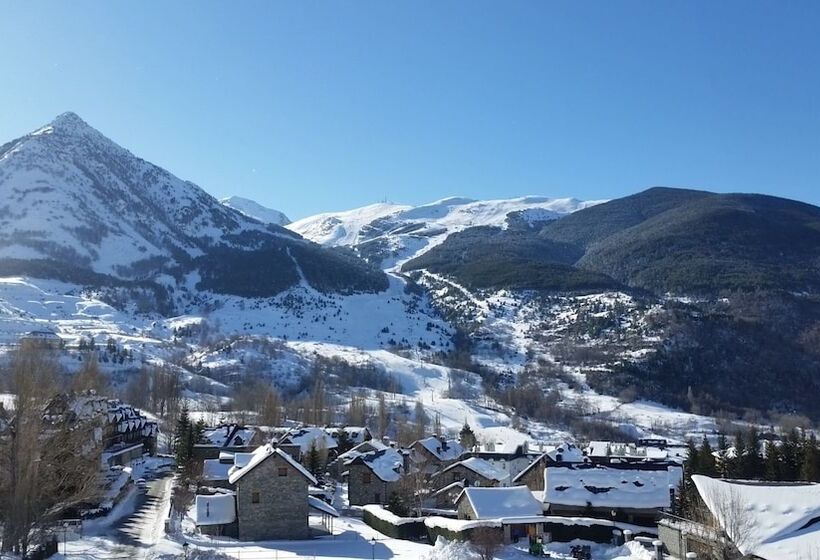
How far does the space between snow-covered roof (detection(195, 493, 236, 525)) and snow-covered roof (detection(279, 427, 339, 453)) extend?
32901 millimetres

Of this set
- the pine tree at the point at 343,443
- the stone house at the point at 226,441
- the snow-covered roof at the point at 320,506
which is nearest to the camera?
the snow-covered roof at the point at 320,506

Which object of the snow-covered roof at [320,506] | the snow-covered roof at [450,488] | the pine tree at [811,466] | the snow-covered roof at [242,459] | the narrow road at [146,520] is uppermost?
the pine tree at [811,466]

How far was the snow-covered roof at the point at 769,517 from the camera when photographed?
31728 mm

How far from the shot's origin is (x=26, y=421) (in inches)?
1435

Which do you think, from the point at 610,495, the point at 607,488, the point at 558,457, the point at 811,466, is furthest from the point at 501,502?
the point at 558,457

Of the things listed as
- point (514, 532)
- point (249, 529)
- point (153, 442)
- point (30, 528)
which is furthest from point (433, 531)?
point (153, 442)

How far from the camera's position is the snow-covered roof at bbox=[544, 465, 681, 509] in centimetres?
5544

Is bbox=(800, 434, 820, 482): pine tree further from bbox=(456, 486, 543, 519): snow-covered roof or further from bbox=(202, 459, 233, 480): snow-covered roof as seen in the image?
bbox=(202, 459, 233, 480): snow-covered roof

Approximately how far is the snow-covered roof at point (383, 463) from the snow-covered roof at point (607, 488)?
15976 millimetres

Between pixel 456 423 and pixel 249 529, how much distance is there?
107804mm

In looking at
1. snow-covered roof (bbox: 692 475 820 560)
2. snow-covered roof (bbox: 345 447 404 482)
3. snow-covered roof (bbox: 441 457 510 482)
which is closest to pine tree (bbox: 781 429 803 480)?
A: snow-covered roof (bbox: 441 457 510 482)

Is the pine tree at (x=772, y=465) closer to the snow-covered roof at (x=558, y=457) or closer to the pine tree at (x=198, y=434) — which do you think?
the snow-covered roof at (x=558, y=457)

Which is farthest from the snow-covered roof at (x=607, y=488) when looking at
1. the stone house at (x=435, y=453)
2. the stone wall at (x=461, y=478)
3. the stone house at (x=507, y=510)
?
the stone house at (x=435, y=453)

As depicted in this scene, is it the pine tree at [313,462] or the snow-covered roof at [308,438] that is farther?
the snow-covered roof at [308,438]
